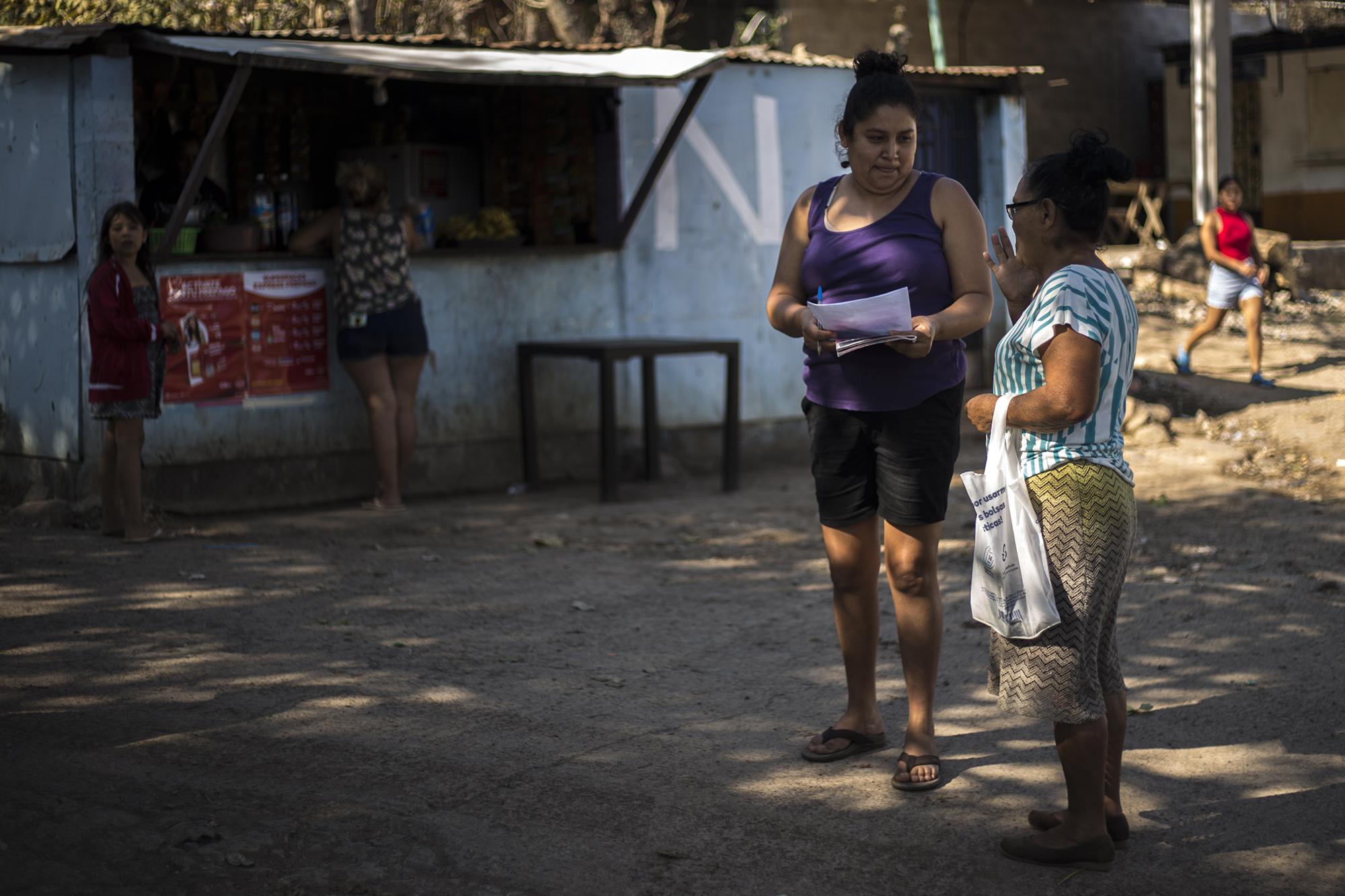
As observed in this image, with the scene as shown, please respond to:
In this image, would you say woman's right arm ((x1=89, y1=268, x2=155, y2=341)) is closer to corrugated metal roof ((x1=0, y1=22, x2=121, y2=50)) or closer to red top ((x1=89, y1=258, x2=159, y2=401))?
red top ((x1=89, y1=258, x2=159, y2=401))

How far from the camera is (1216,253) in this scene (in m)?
12.0

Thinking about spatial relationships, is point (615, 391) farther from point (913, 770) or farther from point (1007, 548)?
point (1007, 548)

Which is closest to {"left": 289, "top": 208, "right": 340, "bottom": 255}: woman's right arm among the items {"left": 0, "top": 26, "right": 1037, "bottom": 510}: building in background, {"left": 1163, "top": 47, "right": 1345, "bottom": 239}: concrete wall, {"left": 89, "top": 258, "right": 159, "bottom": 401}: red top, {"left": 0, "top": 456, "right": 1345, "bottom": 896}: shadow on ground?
{"left": 0, "top": 26, "right": 1037, "bottom": 510}: building in background

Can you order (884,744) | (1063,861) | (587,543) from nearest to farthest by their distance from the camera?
(1063,861)
(884,744)
(587,543)

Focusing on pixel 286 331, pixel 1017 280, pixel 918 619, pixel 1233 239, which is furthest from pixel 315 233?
pixel 1233 239

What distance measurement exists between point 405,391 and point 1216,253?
7.15 meters

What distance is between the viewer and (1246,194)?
2145 cm

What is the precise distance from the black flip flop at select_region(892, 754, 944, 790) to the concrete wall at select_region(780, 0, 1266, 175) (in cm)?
1607

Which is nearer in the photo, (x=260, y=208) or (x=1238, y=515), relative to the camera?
(x=1238, y=515)

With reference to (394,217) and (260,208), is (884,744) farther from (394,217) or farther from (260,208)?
(260,208)

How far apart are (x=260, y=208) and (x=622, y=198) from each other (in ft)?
7.85

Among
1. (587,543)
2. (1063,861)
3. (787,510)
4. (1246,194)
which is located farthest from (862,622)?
(1246,194)

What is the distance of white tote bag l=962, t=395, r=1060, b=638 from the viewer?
3.31m

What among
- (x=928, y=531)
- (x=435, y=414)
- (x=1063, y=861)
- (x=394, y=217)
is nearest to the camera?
(x=1063, y=861)
